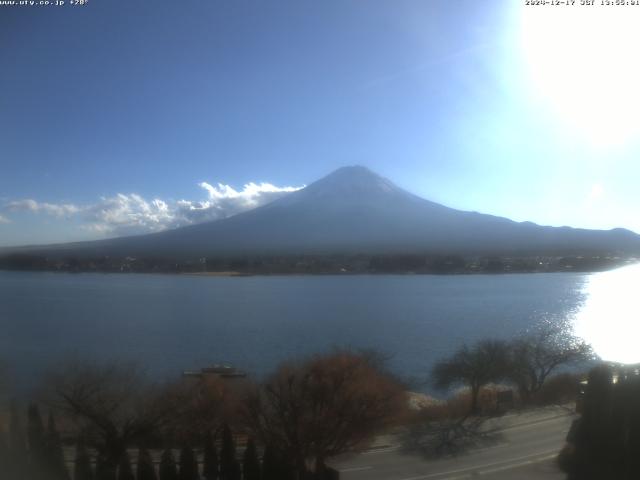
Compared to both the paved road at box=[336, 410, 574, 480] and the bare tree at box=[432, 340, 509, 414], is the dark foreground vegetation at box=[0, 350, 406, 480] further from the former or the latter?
the bare tree at box=[432, 340, 509, 414]

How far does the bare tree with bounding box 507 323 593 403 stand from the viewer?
572 cm

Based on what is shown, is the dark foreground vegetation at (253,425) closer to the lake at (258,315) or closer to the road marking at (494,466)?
the road marking at (494,466)

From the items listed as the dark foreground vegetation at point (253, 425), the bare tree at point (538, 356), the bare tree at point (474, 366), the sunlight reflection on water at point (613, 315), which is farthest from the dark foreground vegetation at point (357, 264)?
the dark foreground vegetation at point (253, 425)

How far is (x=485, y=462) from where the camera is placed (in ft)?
11.8

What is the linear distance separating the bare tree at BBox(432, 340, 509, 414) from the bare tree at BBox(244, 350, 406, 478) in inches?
67.6

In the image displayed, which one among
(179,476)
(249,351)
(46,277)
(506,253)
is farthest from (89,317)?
(506,253)

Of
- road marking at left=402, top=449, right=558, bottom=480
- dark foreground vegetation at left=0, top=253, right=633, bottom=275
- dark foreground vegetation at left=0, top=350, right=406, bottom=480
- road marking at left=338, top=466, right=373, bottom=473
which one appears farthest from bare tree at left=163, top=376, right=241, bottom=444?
dark foreground vegetation at left=0, top=253, right=633, bottom=275

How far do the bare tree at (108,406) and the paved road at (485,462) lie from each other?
1.35 m

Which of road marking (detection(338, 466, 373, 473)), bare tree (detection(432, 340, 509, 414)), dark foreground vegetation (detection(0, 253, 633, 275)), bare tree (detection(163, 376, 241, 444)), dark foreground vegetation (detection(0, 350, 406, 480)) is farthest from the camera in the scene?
dark foreground vegetation (detection(0, 253, 633, 275))

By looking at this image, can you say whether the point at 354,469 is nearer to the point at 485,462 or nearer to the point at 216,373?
the point at 485,462

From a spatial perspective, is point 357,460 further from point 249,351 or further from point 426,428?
point 249,351

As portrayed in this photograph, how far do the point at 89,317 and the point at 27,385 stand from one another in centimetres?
393

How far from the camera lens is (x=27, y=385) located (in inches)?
192

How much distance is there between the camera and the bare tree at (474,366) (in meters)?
5.65
